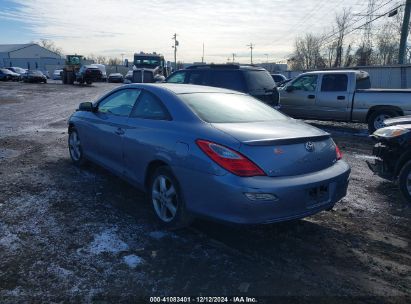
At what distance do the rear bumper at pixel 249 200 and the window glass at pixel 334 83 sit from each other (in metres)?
8.62

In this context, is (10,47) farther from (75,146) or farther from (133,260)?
(133,260)

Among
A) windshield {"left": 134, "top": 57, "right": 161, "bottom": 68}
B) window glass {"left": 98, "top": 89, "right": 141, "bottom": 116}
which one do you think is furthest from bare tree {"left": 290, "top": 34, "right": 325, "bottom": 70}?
window glass {"left": 98, "top": 89, "right": 141, "bottom": 116}

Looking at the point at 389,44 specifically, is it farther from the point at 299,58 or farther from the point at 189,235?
the point at 189,235

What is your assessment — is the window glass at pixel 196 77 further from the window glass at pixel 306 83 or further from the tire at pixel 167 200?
the tire at pixel 167 200

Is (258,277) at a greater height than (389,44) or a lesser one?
lesser

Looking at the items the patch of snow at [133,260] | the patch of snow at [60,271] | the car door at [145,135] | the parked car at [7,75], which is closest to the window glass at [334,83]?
the car door at [145,135]

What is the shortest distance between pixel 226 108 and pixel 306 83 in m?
8.88

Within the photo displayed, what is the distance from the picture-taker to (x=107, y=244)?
383 cm

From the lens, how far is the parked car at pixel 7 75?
45.2 meters

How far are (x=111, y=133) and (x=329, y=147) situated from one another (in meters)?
2.84

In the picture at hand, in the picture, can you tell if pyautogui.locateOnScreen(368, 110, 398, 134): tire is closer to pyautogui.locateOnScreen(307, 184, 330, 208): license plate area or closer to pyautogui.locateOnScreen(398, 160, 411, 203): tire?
pyautogui.locateOnScreen(398, 160, 411, 203): tire

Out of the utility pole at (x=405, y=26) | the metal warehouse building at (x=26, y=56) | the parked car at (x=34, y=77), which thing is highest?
the metal warehouse building at (x=26, y=56)

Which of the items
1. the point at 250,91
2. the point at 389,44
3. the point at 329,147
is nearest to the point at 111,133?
the point at 329,147

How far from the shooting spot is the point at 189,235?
4086 millimetres
